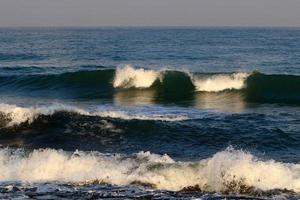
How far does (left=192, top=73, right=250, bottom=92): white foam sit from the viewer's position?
85.9ft

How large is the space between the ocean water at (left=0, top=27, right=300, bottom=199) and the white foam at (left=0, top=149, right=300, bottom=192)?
0.02 m

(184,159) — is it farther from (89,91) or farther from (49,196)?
(89,91)

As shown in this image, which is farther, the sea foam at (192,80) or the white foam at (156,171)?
the sea foam at (192,80)

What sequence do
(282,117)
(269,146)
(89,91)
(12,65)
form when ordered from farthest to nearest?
1. (12,65)
2. (89,91)
3. (282,117)
4. (269,146)

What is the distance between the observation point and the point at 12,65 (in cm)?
3672

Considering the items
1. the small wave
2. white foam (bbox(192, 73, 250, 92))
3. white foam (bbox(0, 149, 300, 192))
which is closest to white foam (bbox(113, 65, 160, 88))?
white foam (bbox(192, 73, 250, 92))

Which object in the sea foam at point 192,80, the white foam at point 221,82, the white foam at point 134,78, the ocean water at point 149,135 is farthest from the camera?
the white foam at point 134,78

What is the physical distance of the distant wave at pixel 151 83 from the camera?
82.6 feet

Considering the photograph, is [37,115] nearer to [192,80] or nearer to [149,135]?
[149,135]

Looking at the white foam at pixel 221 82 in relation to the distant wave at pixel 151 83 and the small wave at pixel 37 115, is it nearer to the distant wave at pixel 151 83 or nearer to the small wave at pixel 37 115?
the distant wave at pixel 151 83

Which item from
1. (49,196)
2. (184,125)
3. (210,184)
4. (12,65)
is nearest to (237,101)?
(184,125)

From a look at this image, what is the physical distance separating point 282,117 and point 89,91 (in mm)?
11602

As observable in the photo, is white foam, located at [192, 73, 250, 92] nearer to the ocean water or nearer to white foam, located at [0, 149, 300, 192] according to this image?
the ocean water

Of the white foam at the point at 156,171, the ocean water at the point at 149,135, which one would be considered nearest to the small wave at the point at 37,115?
the ocean water at the point at 149,135
